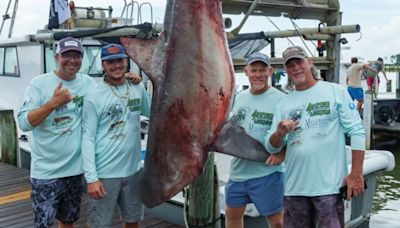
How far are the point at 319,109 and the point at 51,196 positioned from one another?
67.5 inches

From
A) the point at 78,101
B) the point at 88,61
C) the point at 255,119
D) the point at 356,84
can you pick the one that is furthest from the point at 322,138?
the point at 356,84

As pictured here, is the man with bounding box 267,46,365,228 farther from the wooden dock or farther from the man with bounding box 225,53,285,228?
the wooden dock

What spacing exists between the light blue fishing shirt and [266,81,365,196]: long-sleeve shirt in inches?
13.4

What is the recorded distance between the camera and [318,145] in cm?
276

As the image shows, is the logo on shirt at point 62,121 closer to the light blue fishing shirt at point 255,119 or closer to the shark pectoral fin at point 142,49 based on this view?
the shark pectoral fin at point 142,49

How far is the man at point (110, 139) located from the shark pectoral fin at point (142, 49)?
31 centimetres

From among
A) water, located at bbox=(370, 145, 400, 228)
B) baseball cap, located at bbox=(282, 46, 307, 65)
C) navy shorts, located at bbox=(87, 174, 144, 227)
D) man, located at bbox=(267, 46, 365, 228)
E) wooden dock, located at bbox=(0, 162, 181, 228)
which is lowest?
water, located at bbox=(370, 145, 400, 228)

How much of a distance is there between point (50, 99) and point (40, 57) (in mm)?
4178

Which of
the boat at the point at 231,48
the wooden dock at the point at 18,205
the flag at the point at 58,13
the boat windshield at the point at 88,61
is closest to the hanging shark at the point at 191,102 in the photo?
the boat at the point at 231,48

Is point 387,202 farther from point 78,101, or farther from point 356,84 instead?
point 78,101

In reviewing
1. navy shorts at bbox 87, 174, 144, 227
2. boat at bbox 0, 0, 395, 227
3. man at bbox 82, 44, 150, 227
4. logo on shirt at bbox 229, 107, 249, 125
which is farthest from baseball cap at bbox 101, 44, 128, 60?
boat at bbox 0, 0, 395, 227

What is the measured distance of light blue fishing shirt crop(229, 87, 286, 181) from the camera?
3.17 m

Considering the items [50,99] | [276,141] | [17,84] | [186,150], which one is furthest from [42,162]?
[17,84]

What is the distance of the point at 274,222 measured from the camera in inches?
130
